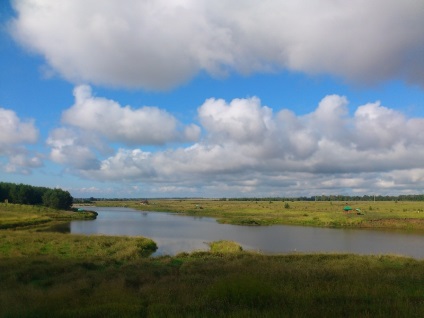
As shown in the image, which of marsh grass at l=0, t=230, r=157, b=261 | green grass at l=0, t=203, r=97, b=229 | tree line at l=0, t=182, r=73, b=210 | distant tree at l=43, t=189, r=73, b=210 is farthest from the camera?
tree line at l=0, t=182, r=73, b=210

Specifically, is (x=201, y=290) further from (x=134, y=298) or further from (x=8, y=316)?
(x=8, y=316)

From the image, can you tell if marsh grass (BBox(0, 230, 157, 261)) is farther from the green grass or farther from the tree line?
the tree line

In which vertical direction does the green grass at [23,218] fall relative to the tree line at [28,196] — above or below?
below

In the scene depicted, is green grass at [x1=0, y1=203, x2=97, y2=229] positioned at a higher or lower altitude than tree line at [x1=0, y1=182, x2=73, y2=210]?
lower

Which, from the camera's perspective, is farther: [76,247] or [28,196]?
[28,196]

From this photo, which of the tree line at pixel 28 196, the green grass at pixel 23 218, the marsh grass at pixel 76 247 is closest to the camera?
the marsh grass at pixel 76 247

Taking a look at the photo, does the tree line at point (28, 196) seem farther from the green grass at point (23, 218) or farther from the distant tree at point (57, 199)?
the green grass at point (23, 218)

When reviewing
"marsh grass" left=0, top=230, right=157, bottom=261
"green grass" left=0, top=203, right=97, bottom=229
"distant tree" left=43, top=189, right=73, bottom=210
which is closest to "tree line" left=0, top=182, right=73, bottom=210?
"distant tree" left=43, top=189, right=73, bottom=210

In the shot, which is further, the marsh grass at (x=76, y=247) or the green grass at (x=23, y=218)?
the green grass at (x=23, y=218)

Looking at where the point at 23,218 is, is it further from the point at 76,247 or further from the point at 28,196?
the point at 28,196

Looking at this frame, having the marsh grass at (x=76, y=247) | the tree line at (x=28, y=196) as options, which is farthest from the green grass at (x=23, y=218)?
the tree line at (x=28, y=196)

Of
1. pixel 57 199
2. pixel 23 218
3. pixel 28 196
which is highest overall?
pixel 28 196

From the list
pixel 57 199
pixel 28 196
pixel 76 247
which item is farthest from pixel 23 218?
pixel 28 196

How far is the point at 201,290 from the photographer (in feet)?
35.5
